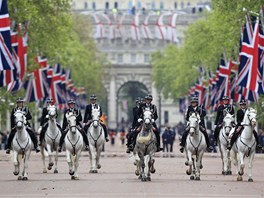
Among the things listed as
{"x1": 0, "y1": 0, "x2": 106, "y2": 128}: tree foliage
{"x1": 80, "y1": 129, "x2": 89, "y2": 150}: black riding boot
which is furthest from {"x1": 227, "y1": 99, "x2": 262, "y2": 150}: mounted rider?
{"x1": 0, "y1": 0, "x2": 106, "y2": 128}: tree foliage

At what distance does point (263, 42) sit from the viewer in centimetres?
→ 6253

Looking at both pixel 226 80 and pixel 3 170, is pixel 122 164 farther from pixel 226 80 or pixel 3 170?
pixel 226 80

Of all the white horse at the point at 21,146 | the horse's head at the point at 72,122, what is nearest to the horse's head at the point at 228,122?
the horse's head at the point at 72,122

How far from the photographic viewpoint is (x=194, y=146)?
40969mm

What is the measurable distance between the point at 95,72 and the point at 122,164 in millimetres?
97642

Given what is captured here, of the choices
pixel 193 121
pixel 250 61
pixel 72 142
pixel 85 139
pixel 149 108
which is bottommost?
pixel 72 142

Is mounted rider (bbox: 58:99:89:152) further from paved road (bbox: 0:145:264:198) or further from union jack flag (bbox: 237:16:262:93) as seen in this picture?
union jack flag (bbox: 237:16:262:93)

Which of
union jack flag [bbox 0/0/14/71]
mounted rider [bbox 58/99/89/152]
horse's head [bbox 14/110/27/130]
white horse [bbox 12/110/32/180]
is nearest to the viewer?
horse's head [bbox 14/110/27/130]

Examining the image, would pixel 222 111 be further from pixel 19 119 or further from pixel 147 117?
pixel 19 119

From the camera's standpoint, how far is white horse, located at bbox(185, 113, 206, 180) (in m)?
40.2

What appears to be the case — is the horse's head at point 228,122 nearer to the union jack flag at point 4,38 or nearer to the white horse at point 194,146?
the white horse at point 194,146

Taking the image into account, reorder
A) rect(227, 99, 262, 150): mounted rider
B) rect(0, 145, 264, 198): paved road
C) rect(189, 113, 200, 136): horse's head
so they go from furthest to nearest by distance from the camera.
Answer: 1. rect(227, 99, 262, 150): mounted rider
2. rect(189, 113, 200, 136): horse's head
3. rect(0, 145, 264, 198): paved road

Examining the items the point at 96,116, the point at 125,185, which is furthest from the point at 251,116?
the point at 96,116

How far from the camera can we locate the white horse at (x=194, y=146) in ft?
132
